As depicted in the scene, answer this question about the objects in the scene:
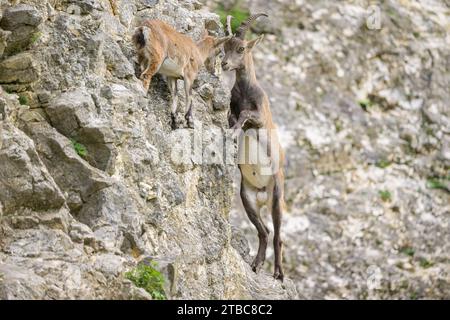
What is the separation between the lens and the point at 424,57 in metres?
23.9

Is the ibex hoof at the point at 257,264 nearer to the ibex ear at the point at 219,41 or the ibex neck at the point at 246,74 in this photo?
the ibex neck at the point at 246,74

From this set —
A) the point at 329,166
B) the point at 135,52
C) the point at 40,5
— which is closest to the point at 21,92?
the point at 40,5

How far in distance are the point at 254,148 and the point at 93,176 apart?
380 cm

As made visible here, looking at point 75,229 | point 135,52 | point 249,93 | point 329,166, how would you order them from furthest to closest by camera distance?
point 329,166, point 249,93, point 135,52, point 75,229

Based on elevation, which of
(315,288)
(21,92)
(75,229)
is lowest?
(315,288)

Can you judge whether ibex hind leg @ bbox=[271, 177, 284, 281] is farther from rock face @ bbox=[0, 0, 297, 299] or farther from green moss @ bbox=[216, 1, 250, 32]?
green moss @ bbox=[216, 1, 250, 32]

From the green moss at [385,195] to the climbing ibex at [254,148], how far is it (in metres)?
9.45

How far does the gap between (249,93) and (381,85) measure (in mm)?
11607

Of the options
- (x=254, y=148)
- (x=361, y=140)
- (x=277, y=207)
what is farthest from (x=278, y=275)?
(x=361, y=140)

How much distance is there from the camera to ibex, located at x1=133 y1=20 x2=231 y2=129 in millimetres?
10125

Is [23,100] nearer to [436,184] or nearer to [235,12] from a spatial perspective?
[235,12]
